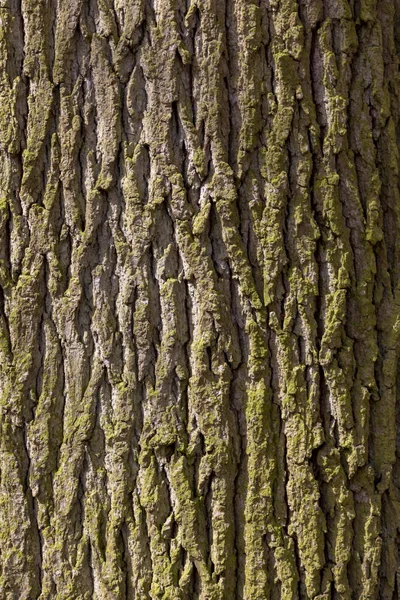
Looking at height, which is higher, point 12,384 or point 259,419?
point 12,384

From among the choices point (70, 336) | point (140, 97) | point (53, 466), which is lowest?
point (53, 466)

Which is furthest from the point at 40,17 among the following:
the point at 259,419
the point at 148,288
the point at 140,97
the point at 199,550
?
the point at 199,550

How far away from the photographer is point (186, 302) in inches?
70.9

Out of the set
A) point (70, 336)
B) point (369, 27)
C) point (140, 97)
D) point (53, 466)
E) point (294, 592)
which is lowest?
point (294, 592)

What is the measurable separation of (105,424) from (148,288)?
1.26ft

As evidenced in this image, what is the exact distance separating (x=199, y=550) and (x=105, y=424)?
1.36 ft

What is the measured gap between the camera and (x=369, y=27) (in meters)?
1.86

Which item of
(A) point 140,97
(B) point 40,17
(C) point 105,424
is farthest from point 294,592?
(B) point 40,17

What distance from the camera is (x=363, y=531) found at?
185cm

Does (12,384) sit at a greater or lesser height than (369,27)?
lesser

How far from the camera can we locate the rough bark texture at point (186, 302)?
5.86ft

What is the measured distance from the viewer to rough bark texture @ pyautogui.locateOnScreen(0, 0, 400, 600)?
1785mm

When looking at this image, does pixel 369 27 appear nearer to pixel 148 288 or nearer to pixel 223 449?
pixel 148 288

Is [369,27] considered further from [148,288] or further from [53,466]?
[53,466]
